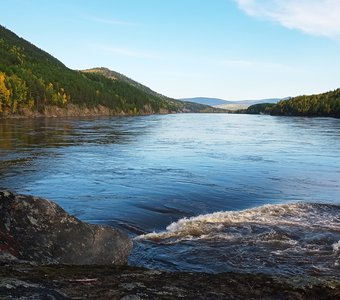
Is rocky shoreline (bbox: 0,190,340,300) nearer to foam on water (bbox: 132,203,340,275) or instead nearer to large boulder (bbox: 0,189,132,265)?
large boulder (bbox: 0,189,132,265)

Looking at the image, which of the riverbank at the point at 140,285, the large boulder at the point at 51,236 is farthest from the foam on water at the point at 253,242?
the riverbank at the point at 140,285

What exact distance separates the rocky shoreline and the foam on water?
80.2 inches

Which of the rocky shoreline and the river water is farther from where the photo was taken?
the river water

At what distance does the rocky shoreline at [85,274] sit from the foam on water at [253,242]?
2.04 meters

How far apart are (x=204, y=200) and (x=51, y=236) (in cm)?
1171

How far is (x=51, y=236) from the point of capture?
8.95 metres

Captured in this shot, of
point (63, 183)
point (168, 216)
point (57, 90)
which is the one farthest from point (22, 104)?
point (168, 216)

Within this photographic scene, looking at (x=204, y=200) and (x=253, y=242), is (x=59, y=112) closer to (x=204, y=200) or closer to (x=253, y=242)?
(x=204, y=200)

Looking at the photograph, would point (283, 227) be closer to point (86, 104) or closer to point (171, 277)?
point (171, 277)

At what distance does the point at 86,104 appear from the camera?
183 metres

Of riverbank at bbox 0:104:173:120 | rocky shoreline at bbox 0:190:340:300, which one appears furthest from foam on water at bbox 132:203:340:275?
riverbank at bbox 0:104:173:120

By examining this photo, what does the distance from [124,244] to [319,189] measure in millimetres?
16060

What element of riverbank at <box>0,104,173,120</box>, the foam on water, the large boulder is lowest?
the foam on water

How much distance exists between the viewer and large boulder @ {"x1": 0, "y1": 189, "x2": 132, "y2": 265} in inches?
324
